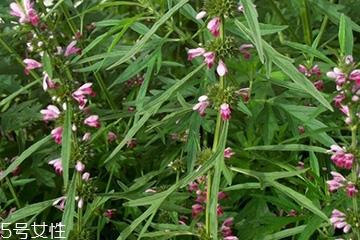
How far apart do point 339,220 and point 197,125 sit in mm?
457

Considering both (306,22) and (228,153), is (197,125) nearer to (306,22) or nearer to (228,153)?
(228,153)

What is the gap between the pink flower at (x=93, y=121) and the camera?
6.72 ft

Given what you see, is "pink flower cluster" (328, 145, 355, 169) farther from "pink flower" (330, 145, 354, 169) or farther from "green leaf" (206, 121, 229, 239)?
"green leaf" (206, 121, 229, 239)

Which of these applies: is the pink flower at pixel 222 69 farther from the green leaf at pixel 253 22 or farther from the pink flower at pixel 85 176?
the pink flower at pixel 85 176

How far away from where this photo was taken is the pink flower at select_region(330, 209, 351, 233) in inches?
76.8

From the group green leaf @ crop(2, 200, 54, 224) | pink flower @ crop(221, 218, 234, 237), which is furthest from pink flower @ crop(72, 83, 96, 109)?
pink flower @ crop(221, 218, 234, 237)

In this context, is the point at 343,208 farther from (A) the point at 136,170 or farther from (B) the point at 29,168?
(B) the point at 29,168

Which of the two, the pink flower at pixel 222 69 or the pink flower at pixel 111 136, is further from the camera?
the pink flower at pixel 111 136

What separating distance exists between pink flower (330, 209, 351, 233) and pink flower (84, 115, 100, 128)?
0.68 meters

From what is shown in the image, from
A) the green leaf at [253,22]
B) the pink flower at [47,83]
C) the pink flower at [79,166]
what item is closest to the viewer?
the green leaf at [253,22]

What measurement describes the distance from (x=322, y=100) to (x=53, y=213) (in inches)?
59.6

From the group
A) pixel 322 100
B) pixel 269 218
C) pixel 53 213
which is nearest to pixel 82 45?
pixel 53 213

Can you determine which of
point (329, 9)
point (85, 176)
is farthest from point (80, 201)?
point (329, 9)

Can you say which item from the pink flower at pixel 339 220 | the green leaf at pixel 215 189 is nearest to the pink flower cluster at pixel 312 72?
the pink flower at pixel 339 220
